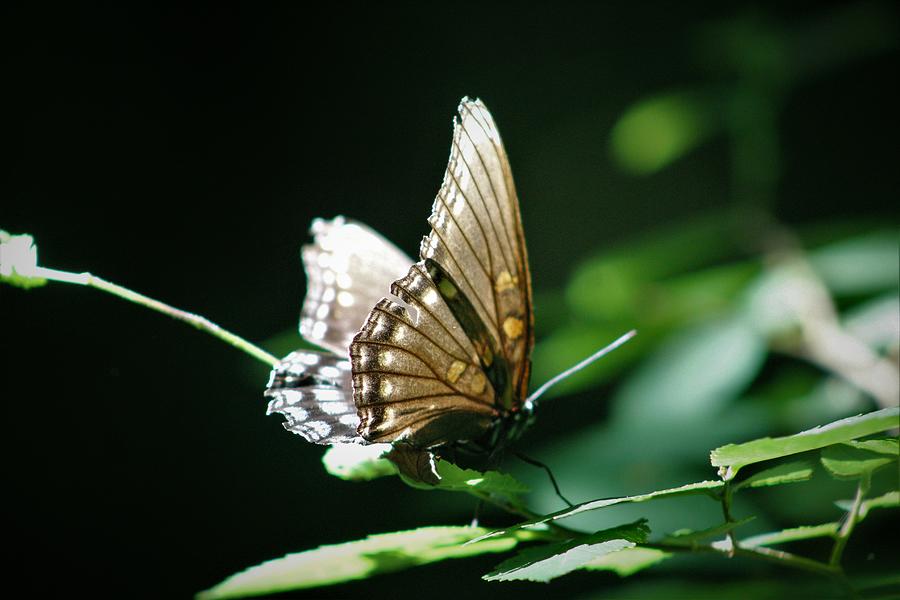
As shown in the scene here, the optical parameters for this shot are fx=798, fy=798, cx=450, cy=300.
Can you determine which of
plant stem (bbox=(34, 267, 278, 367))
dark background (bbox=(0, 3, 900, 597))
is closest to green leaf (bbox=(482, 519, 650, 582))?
plant stem (bbox=(34, 267, 278, 367))

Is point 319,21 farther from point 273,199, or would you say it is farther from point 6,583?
point 6,583

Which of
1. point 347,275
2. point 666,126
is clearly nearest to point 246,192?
point 666,126

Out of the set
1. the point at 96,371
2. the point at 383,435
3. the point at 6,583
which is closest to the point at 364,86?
the point at 96,371

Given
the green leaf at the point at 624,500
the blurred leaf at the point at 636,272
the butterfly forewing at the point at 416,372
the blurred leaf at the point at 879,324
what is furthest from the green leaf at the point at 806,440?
the blurred leaf at the point at 636,272

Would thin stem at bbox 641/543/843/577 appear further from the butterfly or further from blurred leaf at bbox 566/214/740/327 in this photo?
blurred leaf at bbox 566/214/740/327

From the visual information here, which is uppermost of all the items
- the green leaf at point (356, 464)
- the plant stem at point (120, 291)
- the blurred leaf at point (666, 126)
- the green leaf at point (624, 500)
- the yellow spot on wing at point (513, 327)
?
the blurred leaf at point (666, 126)

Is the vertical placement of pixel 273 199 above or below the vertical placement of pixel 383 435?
above

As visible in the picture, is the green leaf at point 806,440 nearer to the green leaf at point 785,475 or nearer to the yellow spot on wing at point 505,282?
the green leaf at point 785,475
